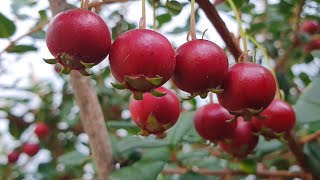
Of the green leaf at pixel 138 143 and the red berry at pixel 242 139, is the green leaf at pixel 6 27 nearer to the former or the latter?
the green leaf at pixel 138 143

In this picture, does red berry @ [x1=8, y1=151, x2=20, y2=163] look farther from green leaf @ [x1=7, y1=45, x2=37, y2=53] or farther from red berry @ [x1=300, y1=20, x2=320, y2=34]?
red berry @ [x1=300, y1=20, x2=320, y2=34]

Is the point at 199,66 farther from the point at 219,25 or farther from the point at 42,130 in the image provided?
the point at 42,130

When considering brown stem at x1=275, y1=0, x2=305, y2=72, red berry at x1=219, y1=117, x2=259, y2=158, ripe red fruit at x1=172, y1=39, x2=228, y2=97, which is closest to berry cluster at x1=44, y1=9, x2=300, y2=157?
ripe red fruit at x1=172, y1=39, x2=228, y2=97

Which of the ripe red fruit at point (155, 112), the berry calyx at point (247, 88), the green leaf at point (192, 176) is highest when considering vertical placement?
the berry calyx at point (247, 88)

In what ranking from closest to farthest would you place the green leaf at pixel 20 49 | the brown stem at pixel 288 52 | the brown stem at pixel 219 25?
the brown stem at pixel 219 25 → the green leaf at pixel 20 49 → the brown stem at pixel 288 52

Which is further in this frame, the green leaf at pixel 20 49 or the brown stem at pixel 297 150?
the green leaf at pixel 20 49

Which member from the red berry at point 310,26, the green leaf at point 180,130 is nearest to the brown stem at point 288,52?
the red berry at point 310,26

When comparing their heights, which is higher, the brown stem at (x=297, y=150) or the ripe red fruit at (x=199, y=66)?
the ripe red fruit at (x=199, y=66)

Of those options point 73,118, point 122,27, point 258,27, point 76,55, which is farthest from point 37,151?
point 76,55
